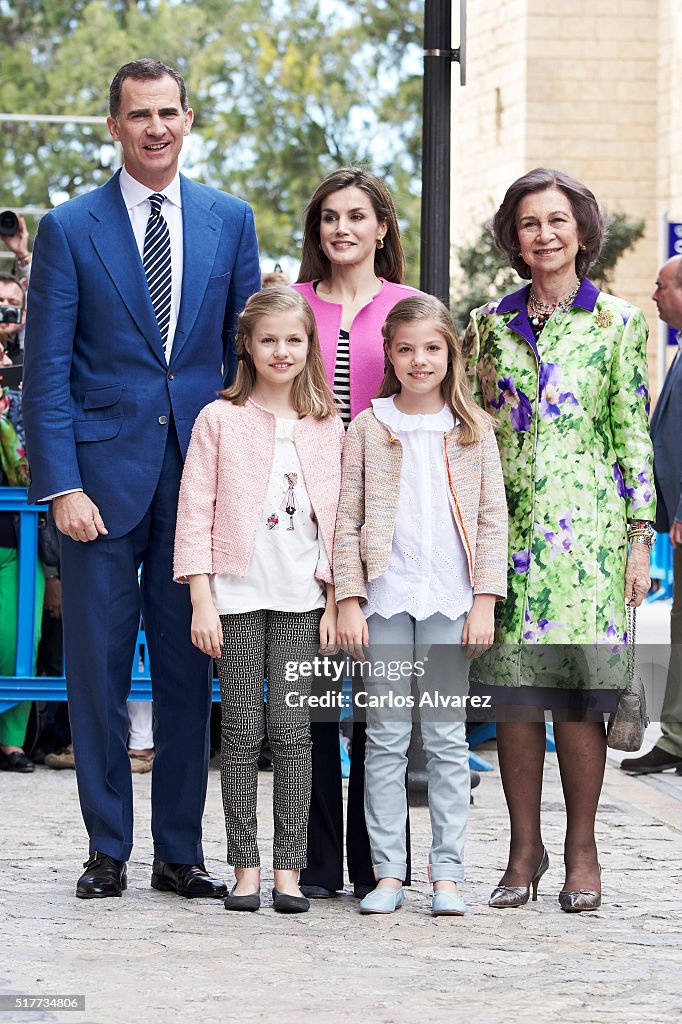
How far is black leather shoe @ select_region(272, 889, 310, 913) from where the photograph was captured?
15.1 ft

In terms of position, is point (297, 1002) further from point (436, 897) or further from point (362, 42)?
point (362, 42)

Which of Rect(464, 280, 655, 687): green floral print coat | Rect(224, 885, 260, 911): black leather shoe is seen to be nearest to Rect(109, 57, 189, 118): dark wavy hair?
Rect(464, 280, 655, 687): green floral print coat

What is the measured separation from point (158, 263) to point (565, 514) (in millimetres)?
1335

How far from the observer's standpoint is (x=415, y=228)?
115ft

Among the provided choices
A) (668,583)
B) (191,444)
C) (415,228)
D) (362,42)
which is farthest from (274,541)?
(362,42)

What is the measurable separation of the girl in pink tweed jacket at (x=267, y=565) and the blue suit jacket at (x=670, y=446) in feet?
10.1

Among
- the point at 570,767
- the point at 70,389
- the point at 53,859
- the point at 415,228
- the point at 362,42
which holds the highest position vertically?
the point at 362,42

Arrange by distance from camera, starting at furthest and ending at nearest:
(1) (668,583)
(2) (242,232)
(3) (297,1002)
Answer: (1) (668,583), (2) (242,232), (3) (297,1002)

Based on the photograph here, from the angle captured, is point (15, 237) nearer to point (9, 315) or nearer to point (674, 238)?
point (9, 315)

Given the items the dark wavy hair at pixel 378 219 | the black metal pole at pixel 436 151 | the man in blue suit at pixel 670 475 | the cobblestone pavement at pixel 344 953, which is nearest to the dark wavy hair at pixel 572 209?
the dark wavy hair at pixel 378 219

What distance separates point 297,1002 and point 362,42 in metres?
34.5

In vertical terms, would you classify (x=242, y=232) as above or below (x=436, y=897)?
above

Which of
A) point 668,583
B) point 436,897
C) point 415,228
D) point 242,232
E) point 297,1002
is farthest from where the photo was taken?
point 415,228

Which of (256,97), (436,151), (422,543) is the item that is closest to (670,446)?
(436,151)
